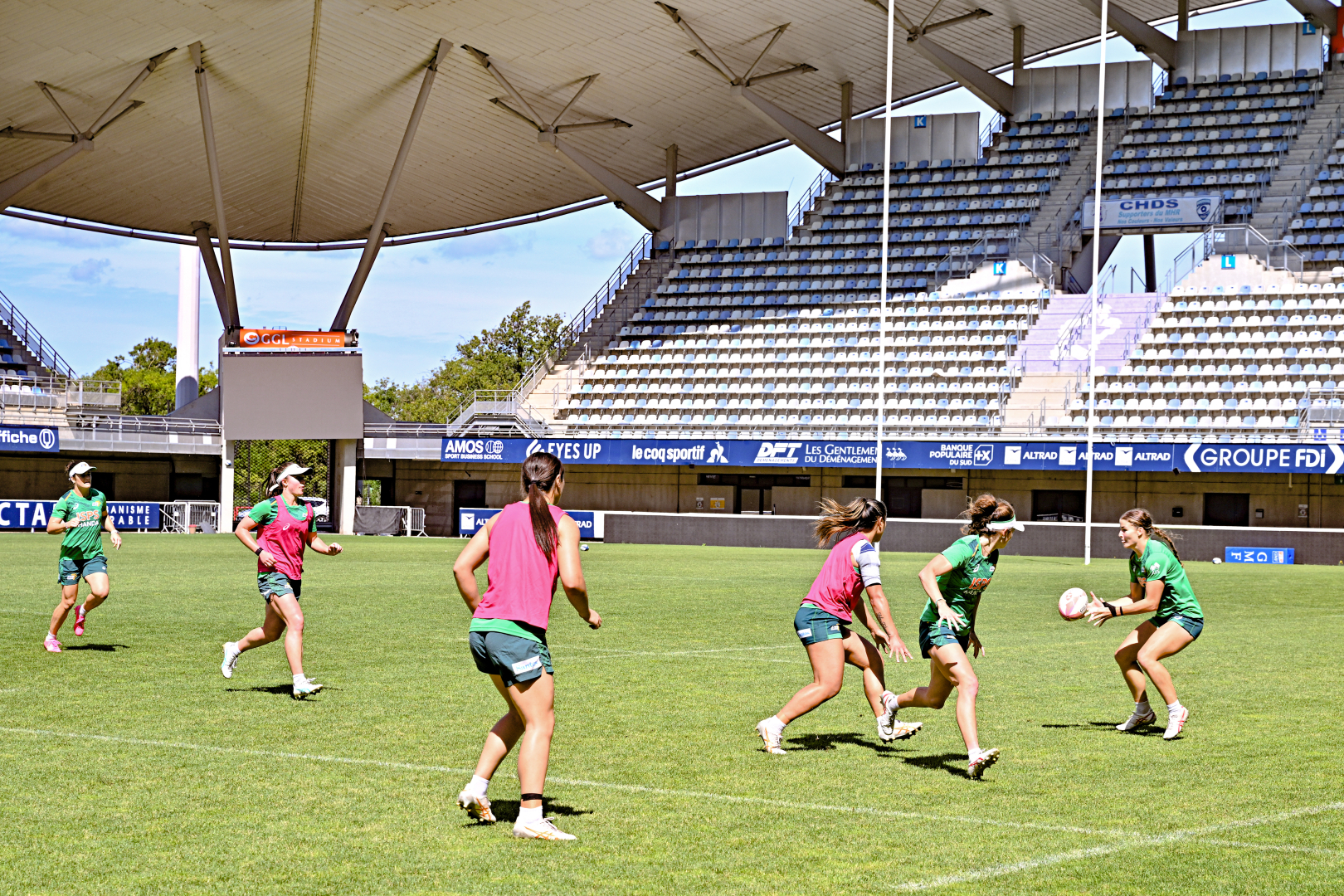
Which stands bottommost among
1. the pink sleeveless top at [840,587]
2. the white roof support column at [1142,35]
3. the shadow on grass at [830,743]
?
the shadow on grass at [830,743]

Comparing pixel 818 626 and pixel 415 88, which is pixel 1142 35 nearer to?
pixel 415 88

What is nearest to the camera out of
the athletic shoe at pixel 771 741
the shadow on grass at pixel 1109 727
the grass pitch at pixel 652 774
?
the grass pitch at pixel 652 774

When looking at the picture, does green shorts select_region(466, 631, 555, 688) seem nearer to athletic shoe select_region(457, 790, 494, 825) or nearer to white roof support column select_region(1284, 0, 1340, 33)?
athletic shoe select_region(457, 790, 494, 825)

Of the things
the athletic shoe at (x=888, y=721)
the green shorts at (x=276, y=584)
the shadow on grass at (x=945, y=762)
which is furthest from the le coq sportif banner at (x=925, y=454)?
the shadow on grass at (x=945, y=762)

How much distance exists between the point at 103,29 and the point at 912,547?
2555 centimetres

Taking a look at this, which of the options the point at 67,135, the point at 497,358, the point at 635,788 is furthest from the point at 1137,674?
the point at 497,358

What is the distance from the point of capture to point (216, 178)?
47719mm

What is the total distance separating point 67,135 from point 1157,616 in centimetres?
4456

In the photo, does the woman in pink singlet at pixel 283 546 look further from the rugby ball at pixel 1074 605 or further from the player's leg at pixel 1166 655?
the player's leg at pixel 1166 655

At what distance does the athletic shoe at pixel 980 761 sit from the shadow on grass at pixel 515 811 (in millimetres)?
2238

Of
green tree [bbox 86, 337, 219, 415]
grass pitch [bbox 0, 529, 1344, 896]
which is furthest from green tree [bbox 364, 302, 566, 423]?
grass pitch [bbox 0, 529, 1344, 896]

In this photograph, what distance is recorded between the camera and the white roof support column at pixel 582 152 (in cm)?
4747

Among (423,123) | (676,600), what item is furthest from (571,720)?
(423,123)

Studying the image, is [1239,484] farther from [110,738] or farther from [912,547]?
[110,738]
